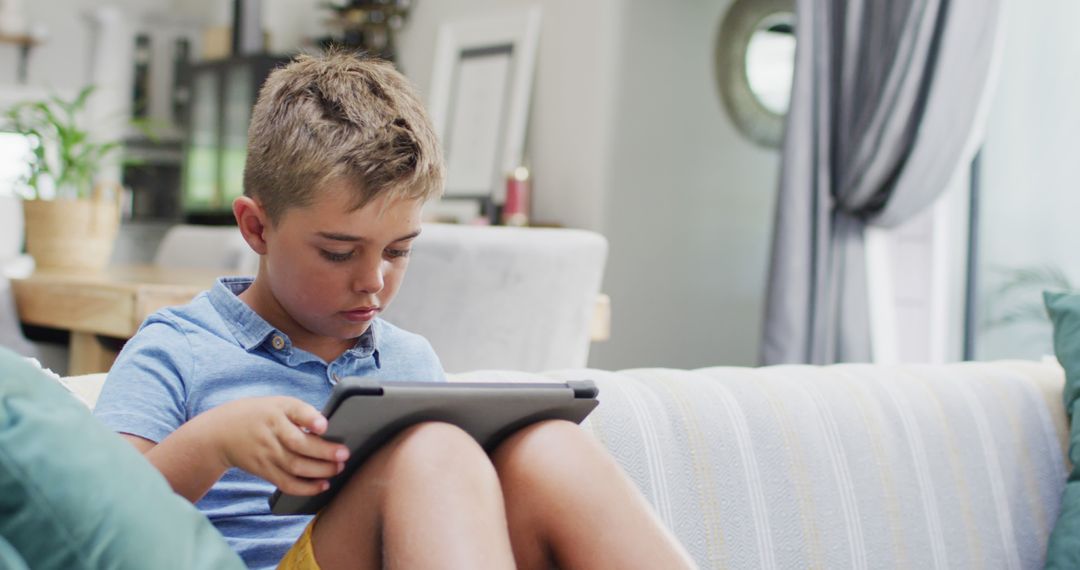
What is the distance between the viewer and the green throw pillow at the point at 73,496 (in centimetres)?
73

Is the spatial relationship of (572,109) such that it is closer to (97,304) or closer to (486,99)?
(486,99)

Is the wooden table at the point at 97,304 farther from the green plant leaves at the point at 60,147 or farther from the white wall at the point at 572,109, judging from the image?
the white wall at the point at 572,109

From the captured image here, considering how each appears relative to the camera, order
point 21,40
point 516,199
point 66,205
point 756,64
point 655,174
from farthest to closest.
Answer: point 21,40, point 756,64, point 655,174, point 516,199, point 66,205

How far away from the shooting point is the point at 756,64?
4.62m

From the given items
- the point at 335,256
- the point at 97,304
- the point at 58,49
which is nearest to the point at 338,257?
the point at 335,256

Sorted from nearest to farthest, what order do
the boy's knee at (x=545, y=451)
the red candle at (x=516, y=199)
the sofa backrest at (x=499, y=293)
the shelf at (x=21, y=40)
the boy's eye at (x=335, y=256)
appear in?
the boy's knee at (x=545, y=451)
the boy's eye at (x=335, y=256)
the sofa backrest at (x=499, y=293)
the red candle at (x=516, y=199)
the shelf at (x=21, y=40)

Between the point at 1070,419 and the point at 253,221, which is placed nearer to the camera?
the point at 253,221

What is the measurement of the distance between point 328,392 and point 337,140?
0.26m

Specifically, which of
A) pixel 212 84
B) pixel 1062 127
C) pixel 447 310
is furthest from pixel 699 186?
pixel 212 84

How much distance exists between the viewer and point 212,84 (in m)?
6.62

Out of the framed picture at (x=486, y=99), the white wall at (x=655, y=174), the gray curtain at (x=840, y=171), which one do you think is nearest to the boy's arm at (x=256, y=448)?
the gray curtain at (x=840, y=171)

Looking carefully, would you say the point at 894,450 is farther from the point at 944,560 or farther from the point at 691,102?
the point at 691,102

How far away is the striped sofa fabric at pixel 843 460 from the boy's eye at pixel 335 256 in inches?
13.8

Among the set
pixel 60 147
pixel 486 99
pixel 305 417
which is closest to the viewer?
pixel 305 417
